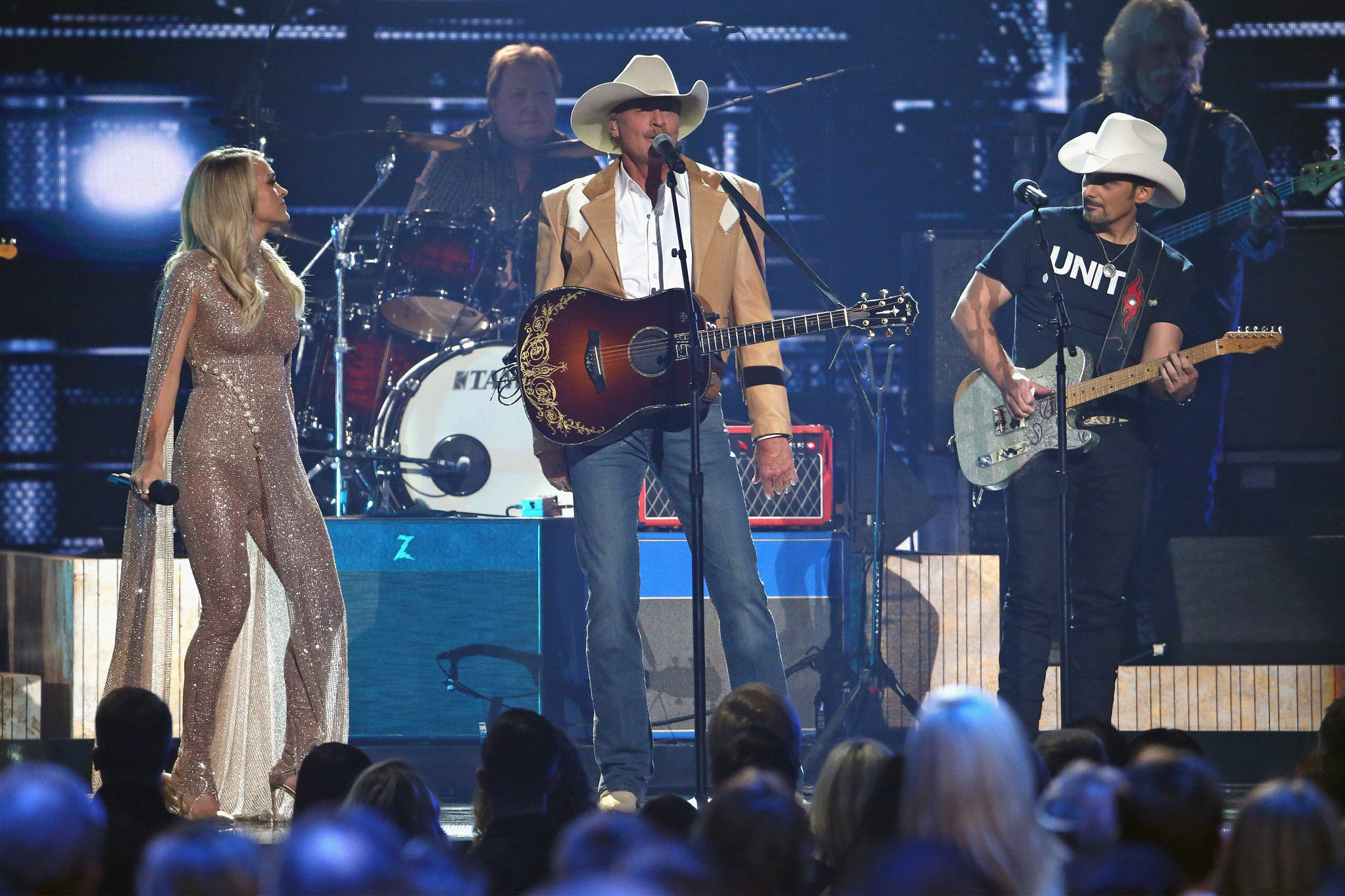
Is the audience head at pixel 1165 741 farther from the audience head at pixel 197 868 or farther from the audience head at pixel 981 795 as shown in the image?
the audience head at pixel 197 868

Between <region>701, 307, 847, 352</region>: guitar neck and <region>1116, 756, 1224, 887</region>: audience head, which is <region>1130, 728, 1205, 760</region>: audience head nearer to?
<region>1116, 756, 1224, 887</region>: audience head

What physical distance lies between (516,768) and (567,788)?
0.32m

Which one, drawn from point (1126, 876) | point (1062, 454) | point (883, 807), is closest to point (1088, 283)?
point (1062, 454)

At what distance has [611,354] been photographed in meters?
4.70

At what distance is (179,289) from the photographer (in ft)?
14.7

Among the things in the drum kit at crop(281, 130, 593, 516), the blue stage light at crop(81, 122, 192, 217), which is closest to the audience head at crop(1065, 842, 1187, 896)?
the drum kit at crop(281, 130, 593, 516)

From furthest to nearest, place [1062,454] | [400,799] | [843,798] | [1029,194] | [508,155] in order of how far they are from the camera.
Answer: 1. [508,155]
2. [1029,194]
3. [1062,454]
4. [843,798]
5. [400,799]

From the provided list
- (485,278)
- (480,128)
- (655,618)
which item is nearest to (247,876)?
(655,618)

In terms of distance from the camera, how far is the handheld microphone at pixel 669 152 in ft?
14.1

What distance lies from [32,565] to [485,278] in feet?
8.84

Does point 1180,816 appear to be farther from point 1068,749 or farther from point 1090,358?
point 1090,358

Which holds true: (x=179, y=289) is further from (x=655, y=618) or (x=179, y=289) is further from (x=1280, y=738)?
(x=1280, y=738)

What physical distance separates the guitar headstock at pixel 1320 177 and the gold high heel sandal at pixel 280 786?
4.47 metres

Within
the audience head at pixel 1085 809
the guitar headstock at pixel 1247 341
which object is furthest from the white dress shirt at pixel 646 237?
the audience head at pixel 1085 809
